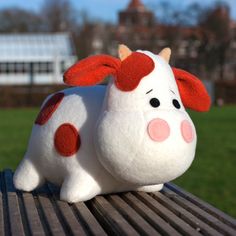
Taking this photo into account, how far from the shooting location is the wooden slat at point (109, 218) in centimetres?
259

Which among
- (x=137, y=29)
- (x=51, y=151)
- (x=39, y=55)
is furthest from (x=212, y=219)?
(x=137, y=29)

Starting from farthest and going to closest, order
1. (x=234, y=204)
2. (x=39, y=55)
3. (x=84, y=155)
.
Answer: (x=39, y=55) → (x=234, y=204) → (x=84, y=155)

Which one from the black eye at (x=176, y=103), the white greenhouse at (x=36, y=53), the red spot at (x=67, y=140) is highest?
the black eye at (x=176, y=103)

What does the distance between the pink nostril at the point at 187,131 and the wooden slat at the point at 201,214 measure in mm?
350

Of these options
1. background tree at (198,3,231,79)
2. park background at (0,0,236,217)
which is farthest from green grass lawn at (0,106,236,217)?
background tree at (198,3,231,79)

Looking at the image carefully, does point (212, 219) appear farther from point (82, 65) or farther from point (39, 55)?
point (39, 55)

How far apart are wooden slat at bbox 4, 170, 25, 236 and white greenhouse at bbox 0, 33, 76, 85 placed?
33451mm

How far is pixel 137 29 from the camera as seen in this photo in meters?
58.0

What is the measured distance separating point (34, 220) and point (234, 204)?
3652 millimetres

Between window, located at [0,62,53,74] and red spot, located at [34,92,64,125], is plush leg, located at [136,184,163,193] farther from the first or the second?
window, located at [0,62,53,74]

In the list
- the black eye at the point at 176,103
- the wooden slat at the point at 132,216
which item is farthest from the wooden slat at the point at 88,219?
Answer: the black eye at the point at 176,103

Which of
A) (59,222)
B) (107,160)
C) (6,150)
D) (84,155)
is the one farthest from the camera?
(6,150)

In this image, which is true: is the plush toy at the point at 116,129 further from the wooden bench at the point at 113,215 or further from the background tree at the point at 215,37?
the background tree at the point at 215,37

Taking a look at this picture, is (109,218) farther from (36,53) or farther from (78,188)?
(36,53)
